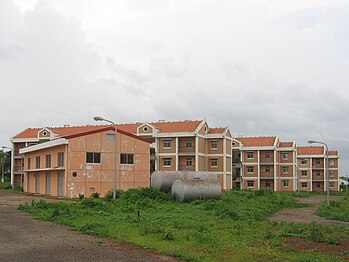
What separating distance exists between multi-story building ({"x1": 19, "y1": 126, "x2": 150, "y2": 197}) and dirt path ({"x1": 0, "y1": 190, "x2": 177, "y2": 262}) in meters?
22.4

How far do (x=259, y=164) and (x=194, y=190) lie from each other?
49.0 metres

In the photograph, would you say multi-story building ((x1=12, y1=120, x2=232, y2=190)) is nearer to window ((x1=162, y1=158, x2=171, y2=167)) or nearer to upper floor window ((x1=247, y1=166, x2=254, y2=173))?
window ((x1=162, y1=158, x2=171, y2=167))

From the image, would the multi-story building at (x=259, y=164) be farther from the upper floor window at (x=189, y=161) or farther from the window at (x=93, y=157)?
the window at (x=93, y=157)

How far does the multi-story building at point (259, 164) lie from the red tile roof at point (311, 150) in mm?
13073

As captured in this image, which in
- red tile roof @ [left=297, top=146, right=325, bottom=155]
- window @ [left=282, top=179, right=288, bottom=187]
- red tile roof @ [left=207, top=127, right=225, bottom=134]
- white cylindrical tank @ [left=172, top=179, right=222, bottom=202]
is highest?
red tile roof @ [left=207, top=127, right=225, bottom=134]

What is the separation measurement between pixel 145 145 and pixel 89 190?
7.35 meters

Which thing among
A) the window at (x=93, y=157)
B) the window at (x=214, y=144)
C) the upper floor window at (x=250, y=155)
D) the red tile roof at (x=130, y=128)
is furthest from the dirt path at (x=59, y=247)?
the upper floor window at (x=250, y=155)

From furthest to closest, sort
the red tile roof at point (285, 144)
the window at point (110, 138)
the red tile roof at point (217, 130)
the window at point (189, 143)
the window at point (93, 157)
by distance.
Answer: the red tile roof at point (285, 144) < the red tile roof at point (217, 130) < the window at point (189, 143) < the window at point (110, 138) < the window at point (93, 157)

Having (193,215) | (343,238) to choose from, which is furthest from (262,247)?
(193,215)

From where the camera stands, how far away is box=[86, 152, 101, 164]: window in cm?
4275

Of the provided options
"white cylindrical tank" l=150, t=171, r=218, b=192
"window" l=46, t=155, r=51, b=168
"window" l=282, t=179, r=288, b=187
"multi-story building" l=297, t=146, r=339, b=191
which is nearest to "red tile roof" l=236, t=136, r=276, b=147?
"window" l=282, t=179, r=288, b=187

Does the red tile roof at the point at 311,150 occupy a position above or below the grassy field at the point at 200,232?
above

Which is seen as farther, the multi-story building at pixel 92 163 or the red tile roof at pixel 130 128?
the red tile roof at pixel 130 128

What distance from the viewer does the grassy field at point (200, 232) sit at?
13344 mm
